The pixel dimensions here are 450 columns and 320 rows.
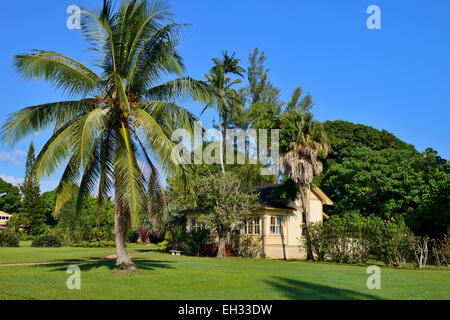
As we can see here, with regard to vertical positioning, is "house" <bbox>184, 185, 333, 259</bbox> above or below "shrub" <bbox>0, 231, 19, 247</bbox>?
above

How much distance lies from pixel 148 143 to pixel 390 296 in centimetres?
791

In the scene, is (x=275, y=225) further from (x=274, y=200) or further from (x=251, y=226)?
(x=274, y=200)

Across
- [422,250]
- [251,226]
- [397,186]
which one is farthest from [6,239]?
[422,250]

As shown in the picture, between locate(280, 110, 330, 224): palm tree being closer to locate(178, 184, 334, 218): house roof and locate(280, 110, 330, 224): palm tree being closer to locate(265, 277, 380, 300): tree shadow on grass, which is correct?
locate(178, 184, 334, 218): house roof

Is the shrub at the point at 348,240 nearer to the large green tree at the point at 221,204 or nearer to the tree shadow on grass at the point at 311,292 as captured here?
the large green tree at the point at 221,204

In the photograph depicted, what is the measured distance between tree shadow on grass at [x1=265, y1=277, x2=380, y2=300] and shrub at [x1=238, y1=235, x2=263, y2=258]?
13806mm

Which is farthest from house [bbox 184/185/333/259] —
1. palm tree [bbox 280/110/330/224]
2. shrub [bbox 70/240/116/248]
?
shrub [bbox 70/240/116/248]

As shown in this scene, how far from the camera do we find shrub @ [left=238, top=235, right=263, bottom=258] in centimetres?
2623

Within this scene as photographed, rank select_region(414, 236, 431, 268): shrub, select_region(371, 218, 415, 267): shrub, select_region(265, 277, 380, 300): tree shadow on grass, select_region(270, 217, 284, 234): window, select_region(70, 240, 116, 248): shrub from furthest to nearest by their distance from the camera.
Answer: select_region(70, 240, 116, 248): shrub
select_region(270, 217, 284, 234): window
select_region(371, 218, 415, 267): shrub
select_region(414, 236, 431, 268): shrub
select_region(265, 277, 380, 300): tree shadow on grass

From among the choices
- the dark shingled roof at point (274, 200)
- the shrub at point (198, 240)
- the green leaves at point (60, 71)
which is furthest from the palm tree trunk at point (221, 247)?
the green leaves at point (60, 71)

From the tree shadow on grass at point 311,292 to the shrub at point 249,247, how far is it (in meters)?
13.8

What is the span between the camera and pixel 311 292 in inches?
405

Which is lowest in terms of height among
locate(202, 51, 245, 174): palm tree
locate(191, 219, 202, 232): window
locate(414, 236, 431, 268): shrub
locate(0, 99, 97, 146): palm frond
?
locate(414, 236, 431, 268): shrub

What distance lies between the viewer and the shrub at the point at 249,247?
26234 mm
